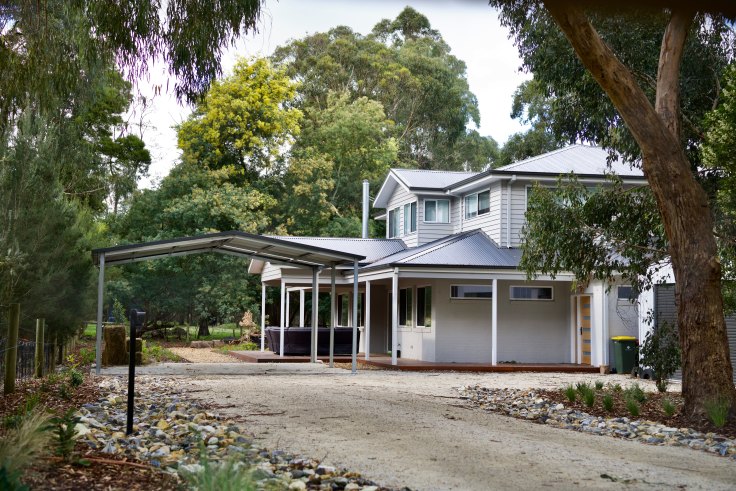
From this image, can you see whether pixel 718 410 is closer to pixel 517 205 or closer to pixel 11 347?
pixel 11 347

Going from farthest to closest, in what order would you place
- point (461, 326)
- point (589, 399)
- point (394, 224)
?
1. point (394, 224)
2. point (461, 326)
3. point (589, 399)

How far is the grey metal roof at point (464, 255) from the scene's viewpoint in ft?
69.6

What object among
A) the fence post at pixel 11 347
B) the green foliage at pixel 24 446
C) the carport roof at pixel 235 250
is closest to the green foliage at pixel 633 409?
the green foliage at pixel 24 446

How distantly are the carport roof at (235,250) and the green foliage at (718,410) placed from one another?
9704 millimetres

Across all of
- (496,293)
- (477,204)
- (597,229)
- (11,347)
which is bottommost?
(11,347)

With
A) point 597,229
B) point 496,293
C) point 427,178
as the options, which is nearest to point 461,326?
point 496,293

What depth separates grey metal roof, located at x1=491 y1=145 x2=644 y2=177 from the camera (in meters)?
23.3

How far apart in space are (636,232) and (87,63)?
8458mm

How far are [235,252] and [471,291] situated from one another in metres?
6.66

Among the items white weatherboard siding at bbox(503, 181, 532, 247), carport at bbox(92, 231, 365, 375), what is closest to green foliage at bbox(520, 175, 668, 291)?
carport at bbox(92, 231, 365, 375)

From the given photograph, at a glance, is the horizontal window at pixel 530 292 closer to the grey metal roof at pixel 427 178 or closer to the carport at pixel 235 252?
the grey metal roof at pixel 427 178

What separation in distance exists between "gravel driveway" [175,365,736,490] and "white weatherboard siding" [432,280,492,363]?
905 cm

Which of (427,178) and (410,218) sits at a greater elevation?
(427,178)

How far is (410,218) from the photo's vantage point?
27609 millimetres
